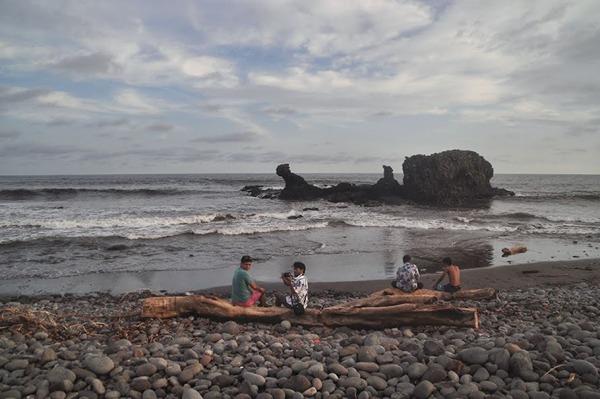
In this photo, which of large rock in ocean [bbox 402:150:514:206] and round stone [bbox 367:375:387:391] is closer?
round stone [bbox 367:375:387:391]

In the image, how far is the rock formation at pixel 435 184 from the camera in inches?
1537

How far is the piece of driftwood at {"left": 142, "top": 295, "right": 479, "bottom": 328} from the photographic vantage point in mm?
6824

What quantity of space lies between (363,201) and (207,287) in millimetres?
29184

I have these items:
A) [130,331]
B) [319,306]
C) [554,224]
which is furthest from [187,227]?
[554,224]

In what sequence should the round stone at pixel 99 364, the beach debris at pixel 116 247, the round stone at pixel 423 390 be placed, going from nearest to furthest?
the round stone at pixel 423 390
the round stone at pixel 99 364
the beach debris at pixel 116 247

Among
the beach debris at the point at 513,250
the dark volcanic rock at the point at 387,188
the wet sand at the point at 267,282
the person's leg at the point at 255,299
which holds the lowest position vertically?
the wet sand at the point at 267,282

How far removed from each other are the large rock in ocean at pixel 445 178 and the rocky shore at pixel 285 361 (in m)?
33.0

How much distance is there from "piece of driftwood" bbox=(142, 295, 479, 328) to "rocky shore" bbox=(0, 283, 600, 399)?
0.58 ft

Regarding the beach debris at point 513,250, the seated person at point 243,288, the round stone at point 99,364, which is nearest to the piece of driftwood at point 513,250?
the beach debris at point 513,250

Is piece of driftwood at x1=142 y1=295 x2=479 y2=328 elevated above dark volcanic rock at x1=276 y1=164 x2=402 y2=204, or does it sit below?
below

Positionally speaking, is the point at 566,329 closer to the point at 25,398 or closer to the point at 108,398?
the point at 108,398

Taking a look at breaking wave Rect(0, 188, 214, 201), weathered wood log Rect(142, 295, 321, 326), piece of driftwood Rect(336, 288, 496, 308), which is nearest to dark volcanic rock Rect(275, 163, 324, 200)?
breaking wave Rect(0, 188, 214, 201)

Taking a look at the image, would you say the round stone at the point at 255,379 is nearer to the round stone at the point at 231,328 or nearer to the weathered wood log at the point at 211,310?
the round stone at the point at 231,328

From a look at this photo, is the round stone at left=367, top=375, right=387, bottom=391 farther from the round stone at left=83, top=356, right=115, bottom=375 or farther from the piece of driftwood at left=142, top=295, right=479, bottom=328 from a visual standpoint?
the round stone at left=83, top=356, right=115, bottom=375
